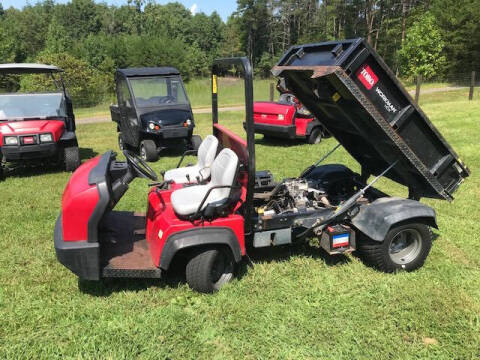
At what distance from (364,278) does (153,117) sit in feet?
20.5

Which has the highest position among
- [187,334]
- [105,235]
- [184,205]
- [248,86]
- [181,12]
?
[181,12]

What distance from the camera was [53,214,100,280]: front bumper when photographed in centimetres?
315

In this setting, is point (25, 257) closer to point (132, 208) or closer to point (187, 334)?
point (132, 208)

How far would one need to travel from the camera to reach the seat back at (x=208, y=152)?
14.0ft

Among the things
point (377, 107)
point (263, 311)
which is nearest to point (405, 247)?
point (377, 107)

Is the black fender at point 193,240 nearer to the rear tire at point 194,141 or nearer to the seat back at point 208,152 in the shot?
the seat back at point 208,152

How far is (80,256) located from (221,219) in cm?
115

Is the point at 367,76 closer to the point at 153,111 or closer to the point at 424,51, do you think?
the point at 153,111

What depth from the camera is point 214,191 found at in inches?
144

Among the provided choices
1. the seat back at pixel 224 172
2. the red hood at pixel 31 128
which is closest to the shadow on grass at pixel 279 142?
the red hood at pixel 31 128

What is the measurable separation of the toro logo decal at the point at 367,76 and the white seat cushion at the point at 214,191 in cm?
123

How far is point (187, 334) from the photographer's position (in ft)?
9.99

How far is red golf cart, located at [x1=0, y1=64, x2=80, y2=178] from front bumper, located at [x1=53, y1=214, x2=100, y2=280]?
442 centimetres

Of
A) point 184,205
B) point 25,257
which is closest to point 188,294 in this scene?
point 184,205
